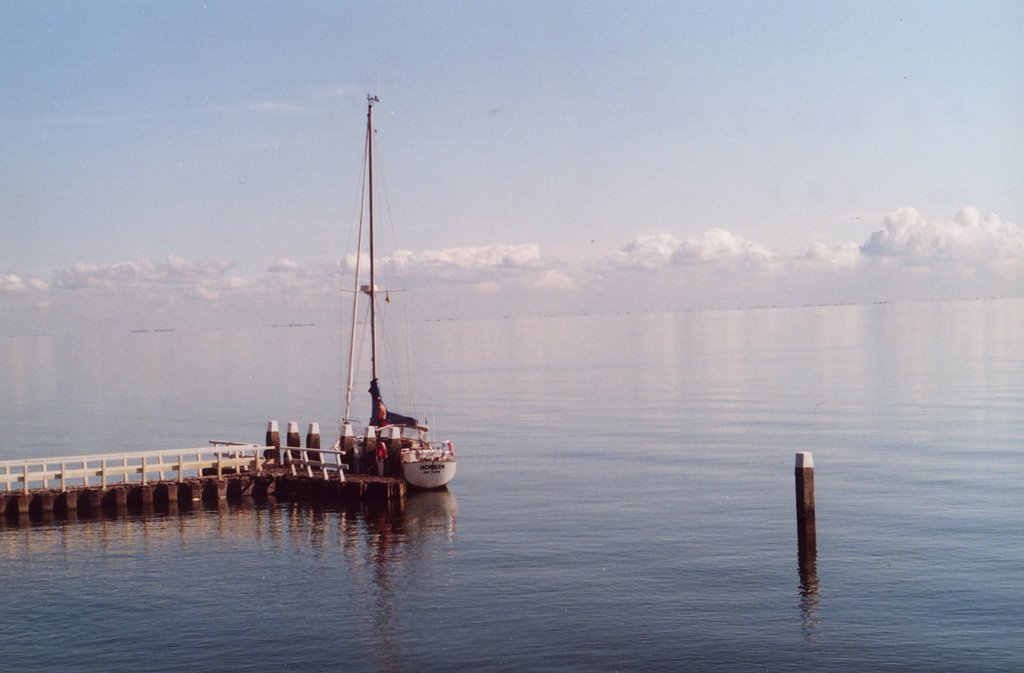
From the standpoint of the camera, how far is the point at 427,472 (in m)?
46.6

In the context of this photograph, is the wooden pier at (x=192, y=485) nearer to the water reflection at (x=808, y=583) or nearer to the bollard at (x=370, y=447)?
the bollard at (x=370, y=447)

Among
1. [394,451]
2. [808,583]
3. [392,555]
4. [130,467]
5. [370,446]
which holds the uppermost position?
A: [370,446]

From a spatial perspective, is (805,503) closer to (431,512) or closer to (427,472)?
(431,512)

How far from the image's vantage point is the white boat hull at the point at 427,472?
1829 inches

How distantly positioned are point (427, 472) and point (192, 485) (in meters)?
9.72

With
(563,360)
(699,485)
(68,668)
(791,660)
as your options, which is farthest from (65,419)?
(563,360)

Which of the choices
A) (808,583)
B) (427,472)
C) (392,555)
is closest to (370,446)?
(427,472)

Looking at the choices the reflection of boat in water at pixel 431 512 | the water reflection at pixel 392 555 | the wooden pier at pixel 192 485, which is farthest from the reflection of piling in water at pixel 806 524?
the wooden pier at pixel 192 485

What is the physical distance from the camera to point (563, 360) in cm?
16788

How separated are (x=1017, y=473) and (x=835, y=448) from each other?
38.9ft

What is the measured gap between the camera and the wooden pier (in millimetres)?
40750

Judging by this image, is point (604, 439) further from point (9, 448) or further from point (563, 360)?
point (563, 360)

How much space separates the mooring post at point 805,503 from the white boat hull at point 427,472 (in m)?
17.3

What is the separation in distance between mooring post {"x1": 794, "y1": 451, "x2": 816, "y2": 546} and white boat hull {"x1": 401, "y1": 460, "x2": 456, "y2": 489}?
17313 mm
